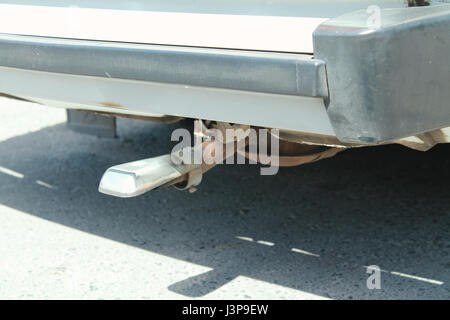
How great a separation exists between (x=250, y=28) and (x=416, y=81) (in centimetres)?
47

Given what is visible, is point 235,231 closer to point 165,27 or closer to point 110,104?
point 110,104

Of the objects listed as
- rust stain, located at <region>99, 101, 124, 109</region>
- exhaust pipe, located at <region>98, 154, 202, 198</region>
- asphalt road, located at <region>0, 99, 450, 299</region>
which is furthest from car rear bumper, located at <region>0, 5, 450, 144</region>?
asphalt road, located at <region>0, 99, 450, 299</region>

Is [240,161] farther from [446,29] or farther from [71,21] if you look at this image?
[446,29]

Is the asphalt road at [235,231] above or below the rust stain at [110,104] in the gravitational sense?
below

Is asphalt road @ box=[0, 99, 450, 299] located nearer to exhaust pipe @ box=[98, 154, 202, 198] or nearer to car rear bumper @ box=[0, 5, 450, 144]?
exhaust pipe @ box=[98, 154, 202, 198]

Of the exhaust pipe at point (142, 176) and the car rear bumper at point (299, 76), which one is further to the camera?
the exhaust pipe at point (142, 176)

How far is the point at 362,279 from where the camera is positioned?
7.15 feet

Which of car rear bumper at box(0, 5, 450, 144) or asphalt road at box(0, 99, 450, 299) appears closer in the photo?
car rear bumper at box(0, 5, 450, 144)

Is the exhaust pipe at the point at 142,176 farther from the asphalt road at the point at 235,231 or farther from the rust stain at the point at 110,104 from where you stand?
the asphalt road at the point at 235,231

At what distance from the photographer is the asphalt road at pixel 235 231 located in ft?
7.09

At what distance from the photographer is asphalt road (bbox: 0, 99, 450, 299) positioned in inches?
85.1

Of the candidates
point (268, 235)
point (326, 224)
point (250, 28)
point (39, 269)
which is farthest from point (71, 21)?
point (326, 224)

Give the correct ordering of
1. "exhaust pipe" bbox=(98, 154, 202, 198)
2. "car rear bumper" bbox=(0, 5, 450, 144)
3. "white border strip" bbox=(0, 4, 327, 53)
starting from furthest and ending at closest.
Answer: "exhaust pipe" bbox=(98, 154, 202, 198), "white border strip" bbox=(0, 4, 327, 53), "car rear bumper" bbox=(0, 5, 450, 144)

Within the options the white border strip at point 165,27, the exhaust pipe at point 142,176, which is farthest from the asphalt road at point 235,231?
the white border strip at point 165,27
